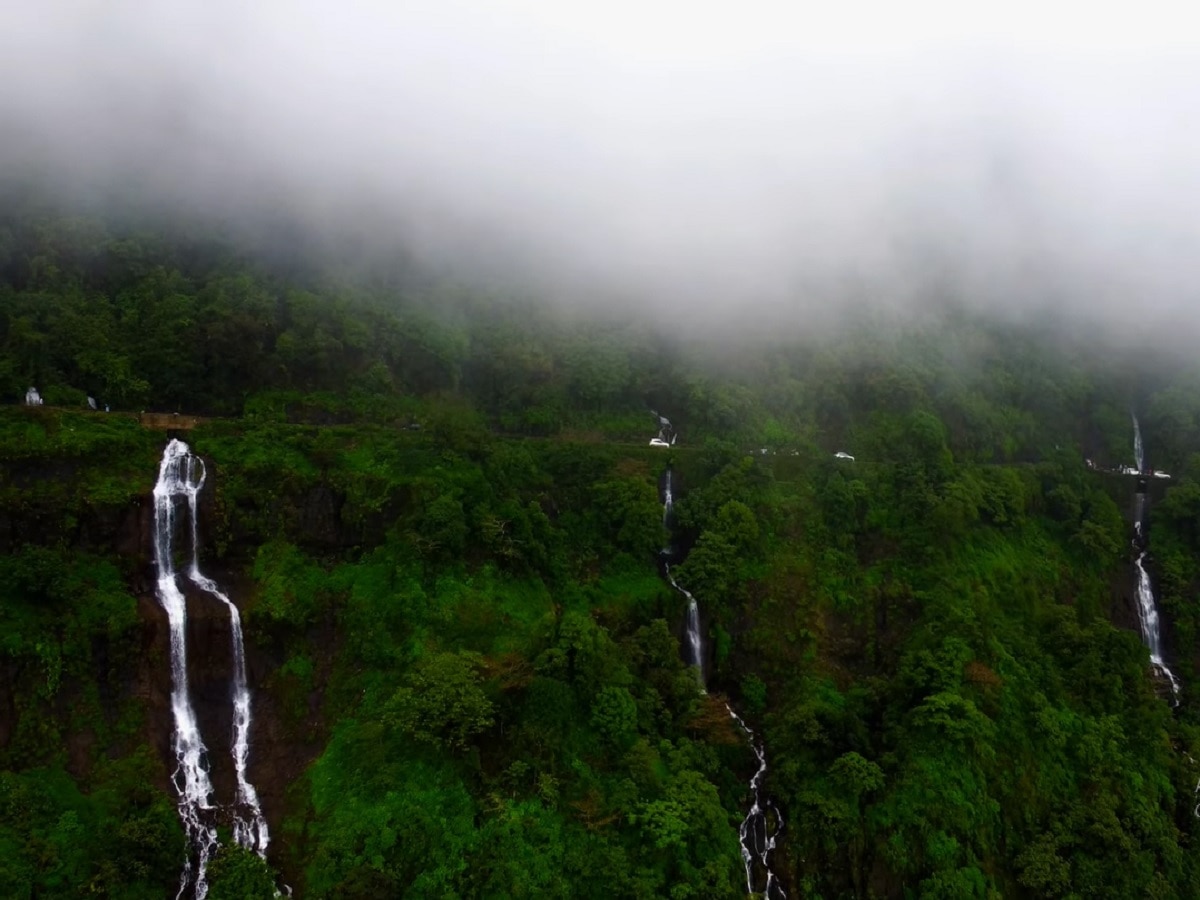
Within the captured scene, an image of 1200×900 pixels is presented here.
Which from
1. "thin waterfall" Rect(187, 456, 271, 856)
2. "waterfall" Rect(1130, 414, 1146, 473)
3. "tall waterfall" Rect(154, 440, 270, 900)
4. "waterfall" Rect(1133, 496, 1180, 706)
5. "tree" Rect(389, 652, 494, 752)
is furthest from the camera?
"waterfall" Rect(1130, 414, 1146, 473)

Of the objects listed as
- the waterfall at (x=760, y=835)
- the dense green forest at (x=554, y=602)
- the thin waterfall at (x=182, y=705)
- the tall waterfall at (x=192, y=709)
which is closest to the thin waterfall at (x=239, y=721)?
the tall waterfall at (x=192, y=709)

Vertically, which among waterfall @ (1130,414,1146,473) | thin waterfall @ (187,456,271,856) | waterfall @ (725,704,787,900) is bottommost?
waterfall @ (725,704,787,900)

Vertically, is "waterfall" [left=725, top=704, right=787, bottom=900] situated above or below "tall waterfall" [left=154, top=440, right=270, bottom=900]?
below

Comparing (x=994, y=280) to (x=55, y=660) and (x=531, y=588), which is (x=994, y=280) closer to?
(x=531, y=588)

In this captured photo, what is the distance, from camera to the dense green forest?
25.9 metres

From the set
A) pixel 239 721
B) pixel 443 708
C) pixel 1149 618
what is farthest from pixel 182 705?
pixel 1149 618

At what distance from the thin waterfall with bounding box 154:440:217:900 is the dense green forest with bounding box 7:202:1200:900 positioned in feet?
1.76

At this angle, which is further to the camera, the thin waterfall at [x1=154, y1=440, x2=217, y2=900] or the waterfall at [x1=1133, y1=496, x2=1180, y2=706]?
the waterfall at [x1=1133, y1=496, x2=1180, y2=706]

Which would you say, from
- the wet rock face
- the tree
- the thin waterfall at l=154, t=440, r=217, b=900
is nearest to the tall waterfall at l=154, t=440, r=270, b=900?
the thin waterfall at l=154, t=440, r=217, b=900

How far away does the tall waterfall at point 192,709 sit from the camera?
2561cm

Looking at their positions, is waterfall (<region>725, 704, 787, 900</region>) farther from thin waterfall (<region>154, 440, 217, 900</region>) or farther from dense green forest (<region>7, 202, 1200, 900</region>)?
thin waterfall (<region>154, 440, 217, 900</region>)

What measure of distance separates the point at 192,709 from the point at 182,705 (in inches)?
14.3

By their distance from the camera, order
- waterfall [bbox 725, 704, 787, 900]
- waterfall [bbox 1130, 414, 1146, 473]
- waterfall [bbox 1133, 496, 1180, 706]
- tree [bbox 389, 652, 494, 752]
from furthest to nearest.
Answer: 1. waterfall [bbox 1130, 414, 1146, 473]
2. waterfall [bbox 1133, 496, 1180, 706]
3. waterfall [bbox 725, 704, 787, 900]
4. tree [bbox 389, 652, 494, 752]

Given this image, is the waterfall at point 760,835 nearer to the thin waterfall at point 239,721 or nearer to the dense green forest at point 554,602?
the dense green forest at point 554,602
